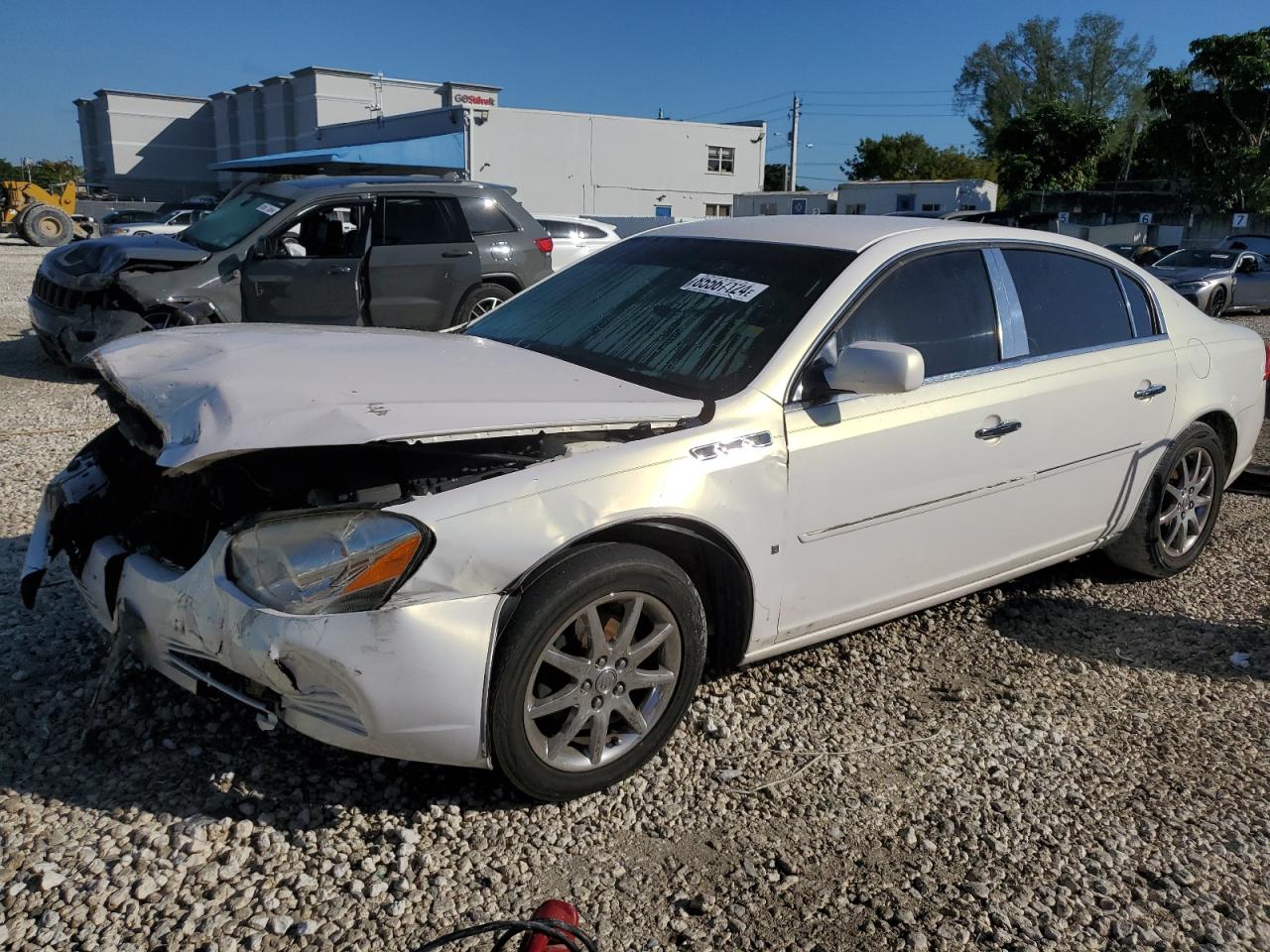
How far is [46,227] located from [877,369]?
34.6 m

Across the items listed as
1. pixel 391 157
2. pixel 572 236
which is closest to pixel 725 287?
pixel 572 236

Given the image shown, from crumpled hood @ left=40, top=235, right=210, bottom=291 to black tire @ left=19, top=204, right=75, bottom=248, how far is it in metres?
26.0

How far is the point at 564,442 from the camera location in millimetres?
2826

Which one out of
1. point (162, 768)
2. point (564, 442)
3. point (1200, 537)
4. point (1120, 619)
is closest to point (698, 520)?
point (564, 442)

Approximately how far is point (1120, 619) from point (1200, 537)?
0.84m

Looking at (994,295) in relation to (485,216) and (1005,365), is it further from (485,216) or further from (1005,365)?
(485,216)

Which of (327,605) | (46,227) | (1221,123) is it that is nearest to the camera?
(327,605)

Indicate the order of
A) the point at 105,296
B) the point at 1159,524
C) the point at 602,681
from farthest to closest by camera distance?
the point at 105,296, the point at 1159,524, the point at 602,681

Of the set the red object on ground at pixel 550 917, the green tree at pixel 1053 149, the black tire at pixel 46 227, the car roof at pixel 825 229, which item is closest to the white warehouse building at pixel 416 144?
the black tire at pixel 46 227

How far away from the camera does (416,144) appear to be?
93.9 feet

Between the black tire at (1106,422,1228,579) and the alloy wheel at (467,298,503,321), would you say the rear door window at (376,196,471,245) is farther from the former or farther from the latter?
the black tire at (1106,422,1228,579)

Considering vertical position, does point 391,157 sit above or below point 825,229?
above

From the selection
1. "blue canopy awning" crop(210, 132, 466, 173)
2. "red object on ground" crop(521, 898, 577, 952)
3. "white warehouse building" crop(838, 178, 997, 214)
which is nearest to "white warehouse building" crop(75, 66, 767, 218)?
"blue canopy awning" crop(210, 132, 466, 173)

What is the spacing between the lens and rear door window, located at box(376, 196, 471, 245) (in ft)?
29.3
